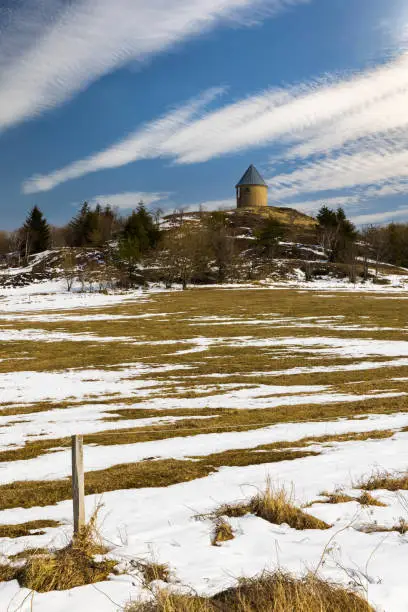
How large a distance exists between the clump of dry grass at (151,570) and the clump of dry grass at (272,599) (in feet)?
1.52

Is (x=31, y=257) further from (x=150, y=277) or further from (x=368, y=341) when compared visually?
(x=368, y=341)

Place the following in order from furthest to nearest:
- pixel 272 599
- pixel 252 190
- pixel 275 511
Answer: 1. pixel 252 190
2. pixel 275 511
3. pixel 272 599

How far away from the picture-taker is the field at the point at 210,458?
16.4 feet

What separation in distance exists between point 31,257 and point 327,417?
106453 millimetres

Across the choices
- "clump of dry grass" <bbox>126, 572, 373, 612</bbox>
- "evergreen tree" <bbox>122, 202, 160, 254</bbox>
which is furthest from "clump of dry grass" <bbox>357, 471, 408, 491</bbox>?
"evergreen tree" <bbox>122, 202, 160, 254</bbox>

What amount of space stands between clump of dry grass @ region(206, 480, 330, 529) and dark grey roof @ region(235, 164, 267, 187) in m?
163

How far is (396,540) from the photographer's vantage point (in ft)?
17.8

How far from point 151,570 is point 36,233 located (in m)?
120

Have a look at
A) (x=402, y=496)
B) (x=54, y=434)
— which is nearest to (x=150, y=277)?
(x=54, y=434)

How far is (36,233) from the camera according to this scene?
116 m

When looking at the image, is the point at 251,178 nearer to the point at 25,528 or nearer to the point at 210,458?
the point at 210,458

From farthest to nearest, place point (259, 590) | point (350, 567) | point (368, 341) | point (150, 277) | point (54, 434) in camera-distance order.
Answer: point (150, 277) < point (368, 341) < point (54, 434) < point (350, 567) < point (259, 590)

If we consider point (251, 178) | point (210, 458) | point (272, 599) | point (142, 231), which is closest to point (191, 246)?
point (142, 231)

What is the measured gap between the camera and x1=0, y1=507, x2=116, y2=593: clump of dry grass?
15.5 feet
